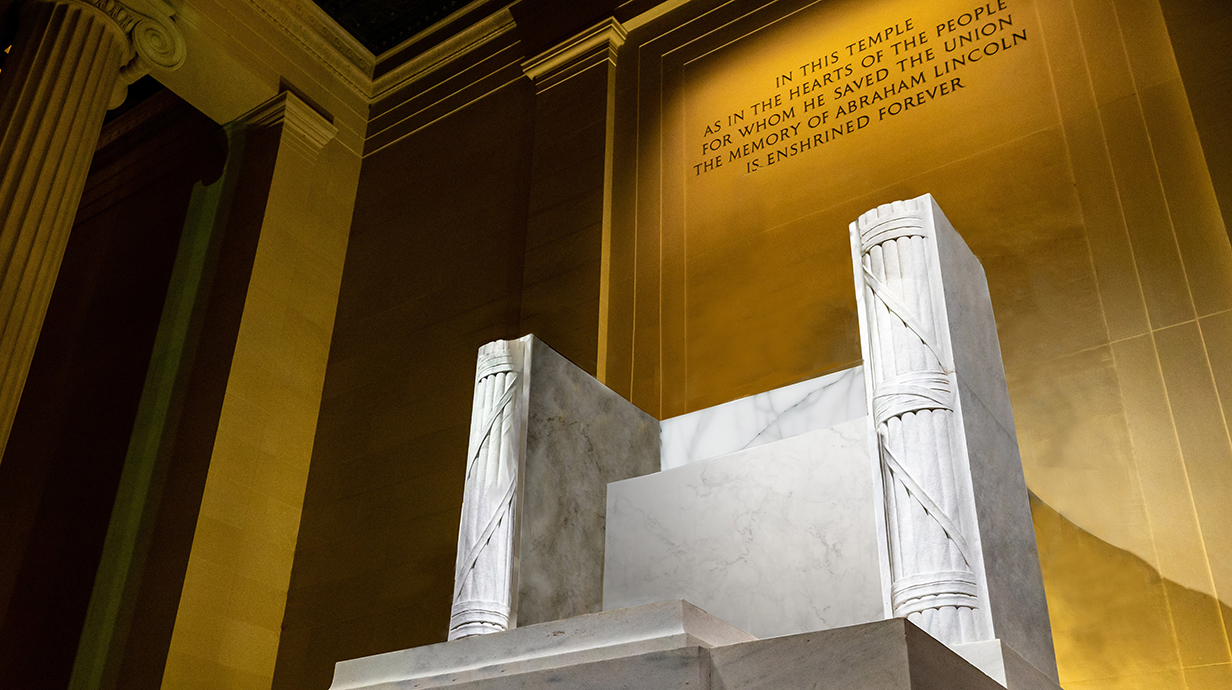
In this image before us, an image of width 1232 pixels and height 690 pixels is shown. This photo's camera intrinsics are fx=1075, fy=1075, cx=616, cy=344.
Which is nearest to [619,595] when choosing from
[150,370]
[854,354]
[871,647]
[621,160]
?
[854,354]

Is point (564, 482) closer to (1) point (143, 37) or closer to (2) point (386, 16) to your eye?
(1) point (143, 37)

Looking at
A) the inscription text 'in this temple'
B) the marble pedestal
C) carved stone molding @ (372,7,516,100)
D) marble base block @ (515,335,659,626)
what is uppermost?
carved stone molding @ (372,7,516,100)

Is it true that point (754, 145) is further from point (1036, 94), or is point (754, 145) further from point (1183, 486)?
point (1183, 486)

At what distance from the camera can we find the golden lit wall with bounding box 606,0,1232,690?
525 centimetres

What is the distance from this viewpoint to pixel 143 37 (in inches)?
362

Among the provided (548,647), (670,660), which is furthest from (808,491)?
(670,660)

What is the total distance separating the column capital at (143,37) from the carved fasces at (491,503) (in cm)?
539

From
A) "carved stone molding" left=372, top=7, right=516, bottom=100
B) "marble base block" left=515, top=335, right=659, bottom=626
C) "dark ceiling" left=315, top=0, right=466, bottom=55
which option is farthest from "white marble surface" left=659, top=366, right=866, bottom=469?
"dark ceiling" left=315, top=0, right=466, bottom=55

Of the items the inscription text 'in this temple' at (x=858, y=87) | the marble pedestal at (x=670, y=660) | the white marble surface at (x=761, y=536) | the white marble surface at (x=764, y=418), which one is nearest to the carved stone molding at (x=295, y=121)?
the inscription text 'in this temple' at (x=858, y=87)

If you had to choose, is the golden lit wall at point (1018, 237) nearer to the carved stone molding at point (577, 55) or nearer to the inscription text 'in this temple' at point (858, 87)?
the inscription text 'in this temple' at point (858, 87)

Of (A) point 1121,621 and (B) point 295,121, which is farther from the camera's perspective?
(B) point 295,121

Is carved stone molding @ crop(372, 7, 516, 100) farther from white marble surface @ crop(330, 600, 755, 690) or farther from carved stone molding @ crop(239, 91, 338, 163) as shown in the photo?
white marble surface @ crop(330, 600, 755, 690)

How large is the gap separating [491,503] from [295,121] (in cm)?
631

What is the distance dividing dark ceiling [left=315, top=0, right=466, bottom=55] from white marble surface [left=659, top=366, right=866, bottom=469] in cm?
617
